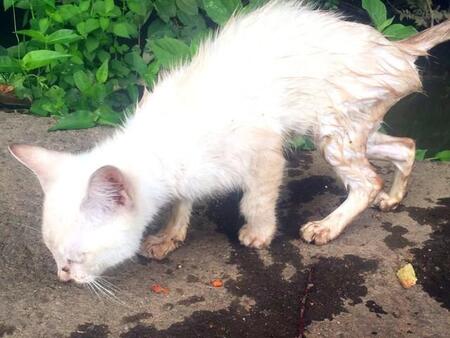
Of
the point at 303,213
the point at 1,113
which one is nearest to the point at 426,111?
the point at 303,213

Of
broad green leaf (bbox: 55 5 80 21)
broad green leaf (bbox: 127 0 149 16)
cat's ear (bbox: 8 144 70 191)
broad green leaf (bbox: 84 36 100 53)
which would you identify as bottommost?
broad green leaf (bbox: 84 36 100 53)

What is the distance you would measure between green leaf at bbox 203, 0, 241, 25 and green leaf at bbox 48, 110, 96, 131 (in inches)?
39.0

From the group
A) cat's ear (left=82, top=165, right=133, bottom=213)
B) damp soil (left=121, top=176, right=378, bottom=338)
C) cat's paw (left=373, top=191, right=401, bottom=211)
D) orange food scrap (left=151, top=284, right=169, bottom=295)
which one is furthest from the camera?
cat's paw (left=373, top=191, right=401, bottom=211)

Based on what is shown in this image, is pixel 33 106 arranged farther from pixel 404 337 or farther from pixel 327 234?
pixel 404 337

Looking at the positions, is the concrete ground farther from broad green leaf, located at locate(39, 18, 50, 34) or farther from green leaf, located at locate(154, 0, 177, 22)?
green leaf, located at locate(154, 0, 177, 22)

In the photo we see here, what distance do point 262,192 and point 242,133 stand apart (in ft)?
1.02

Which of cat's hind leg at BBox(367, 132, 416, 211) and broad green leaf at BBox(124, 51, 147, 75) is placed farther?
broad green leaf at BBox(124, 51, 147, 75)

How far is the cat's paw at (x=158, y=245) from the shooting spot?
11.0 ft

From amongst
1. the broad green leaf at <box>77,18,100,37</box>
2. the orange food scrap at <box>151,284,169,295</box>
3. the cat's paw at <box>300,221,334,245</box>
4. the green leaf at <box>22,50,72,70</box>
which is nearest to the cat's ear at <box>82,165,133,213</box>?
the orange food scrap at <box>151,284,169,295</box>

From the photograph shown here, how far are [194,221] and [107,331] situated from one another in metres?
1.06

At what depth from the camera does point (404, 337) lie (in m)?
2.76

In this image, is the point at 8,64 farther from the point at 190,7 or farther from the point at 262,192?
the point at 262,192

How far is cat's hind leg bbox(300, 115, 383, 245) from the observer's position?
3434mm

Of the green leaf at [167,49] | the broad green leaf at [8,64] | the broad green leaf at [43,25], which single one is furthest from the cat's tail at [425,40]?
the broad green leaf at [8,64]
